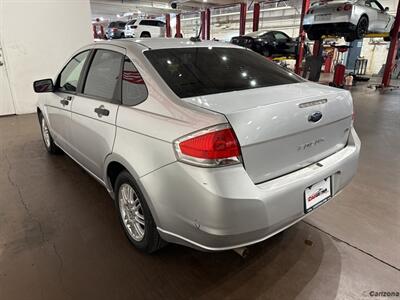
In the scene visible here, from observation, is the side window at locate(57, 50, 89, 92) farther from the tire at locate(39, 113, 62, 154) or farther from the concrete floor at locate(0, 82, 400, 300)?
the concrete floor at locate(0, 82, 400, 300)

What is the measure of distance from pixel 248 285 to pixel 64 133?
2250 millimetres

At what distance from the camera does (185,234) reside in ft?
4.82

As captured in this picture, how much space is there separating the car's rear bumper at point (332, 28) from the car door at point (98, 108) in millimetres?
7490

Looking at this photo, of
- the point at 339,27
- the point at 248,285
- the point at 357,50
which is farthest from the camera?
the point at 357,50

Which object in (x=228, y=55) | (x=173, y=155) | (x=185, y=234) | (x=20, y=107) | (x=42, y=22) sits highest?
(x=42, y=22)

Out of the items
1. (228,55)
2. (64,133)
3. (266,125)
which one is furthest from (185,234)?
(64,133)

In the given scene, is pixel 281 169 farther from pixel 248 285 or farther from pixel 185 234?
pixel 248 285

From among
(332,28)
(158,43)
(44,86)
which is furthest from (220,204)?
(332,28)

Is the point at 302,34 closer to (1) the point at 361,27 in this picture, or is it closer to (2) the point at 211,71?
(1) the point at 361,27

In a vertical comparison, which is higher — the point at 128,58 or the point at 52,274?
the point at 128,58

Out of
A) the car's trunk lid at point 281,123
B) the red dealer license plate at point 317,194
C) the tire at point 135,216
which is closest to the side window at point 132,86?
the car's trunk lid at point 281,123

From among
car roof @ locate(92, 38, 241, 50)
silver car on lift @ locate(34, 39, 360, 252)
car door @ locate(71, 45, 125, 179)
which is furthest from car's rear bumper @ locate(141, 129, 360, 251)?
car roof @ locate(92, 38, 241, 50)

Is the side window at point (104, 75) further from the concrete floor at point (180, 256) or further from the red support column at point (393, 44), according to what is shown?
the red support column at point (393, 44)

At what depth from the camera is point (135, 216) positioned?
1.97 meters
